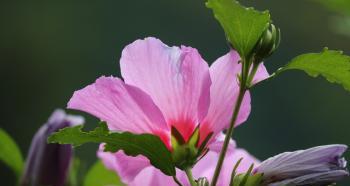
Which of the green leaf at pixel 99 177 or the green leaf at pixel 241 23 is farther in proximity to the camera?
the green leaf at pixel 99 177

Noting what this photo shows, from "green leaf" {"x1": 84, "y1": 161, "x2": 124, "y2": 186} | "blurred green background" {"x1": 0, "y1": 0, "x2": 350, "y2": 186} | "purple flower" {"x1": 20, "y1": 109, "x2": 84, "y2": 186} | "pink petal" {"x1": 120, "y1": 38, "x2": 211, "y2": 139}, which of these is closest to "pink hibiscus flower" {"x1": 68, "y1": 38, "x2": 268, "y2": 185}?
"pink petal" {"x1": 120, "y1": 38, "x2": 211, "y2": 139}

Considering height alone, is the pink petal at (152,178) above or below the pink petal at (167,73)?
below

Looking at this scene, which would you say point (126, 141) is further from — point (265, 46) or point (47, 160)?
point (47, 160)

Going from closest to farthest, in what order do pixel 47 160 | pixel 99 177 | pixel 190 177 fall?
pixel 190 177 → pixel 47 160 → pixel 99 177

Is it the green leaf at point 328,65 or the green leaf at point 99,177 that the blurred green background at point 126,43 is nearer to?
the green leaf at point 99,177

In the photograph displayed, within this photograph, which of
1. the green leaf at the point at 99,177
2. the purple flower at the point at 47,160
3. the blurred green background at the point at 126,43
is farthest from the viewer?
the blurred green background at the point at 126,43

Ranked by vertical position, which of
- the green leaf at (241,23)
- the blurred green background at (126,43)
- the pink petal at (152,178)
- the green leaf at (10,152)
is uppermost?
the green leaf at (241,23)

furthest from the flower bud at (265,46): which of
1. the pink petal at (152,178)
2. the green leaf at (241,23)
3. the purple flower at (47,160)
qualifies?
the purple flower at (47,160)

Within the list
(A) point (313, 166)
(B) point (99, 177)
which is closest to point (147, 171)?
(A) point (313, 166)

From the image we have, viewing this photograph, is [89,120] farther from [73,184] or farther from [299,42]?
[73,184]
